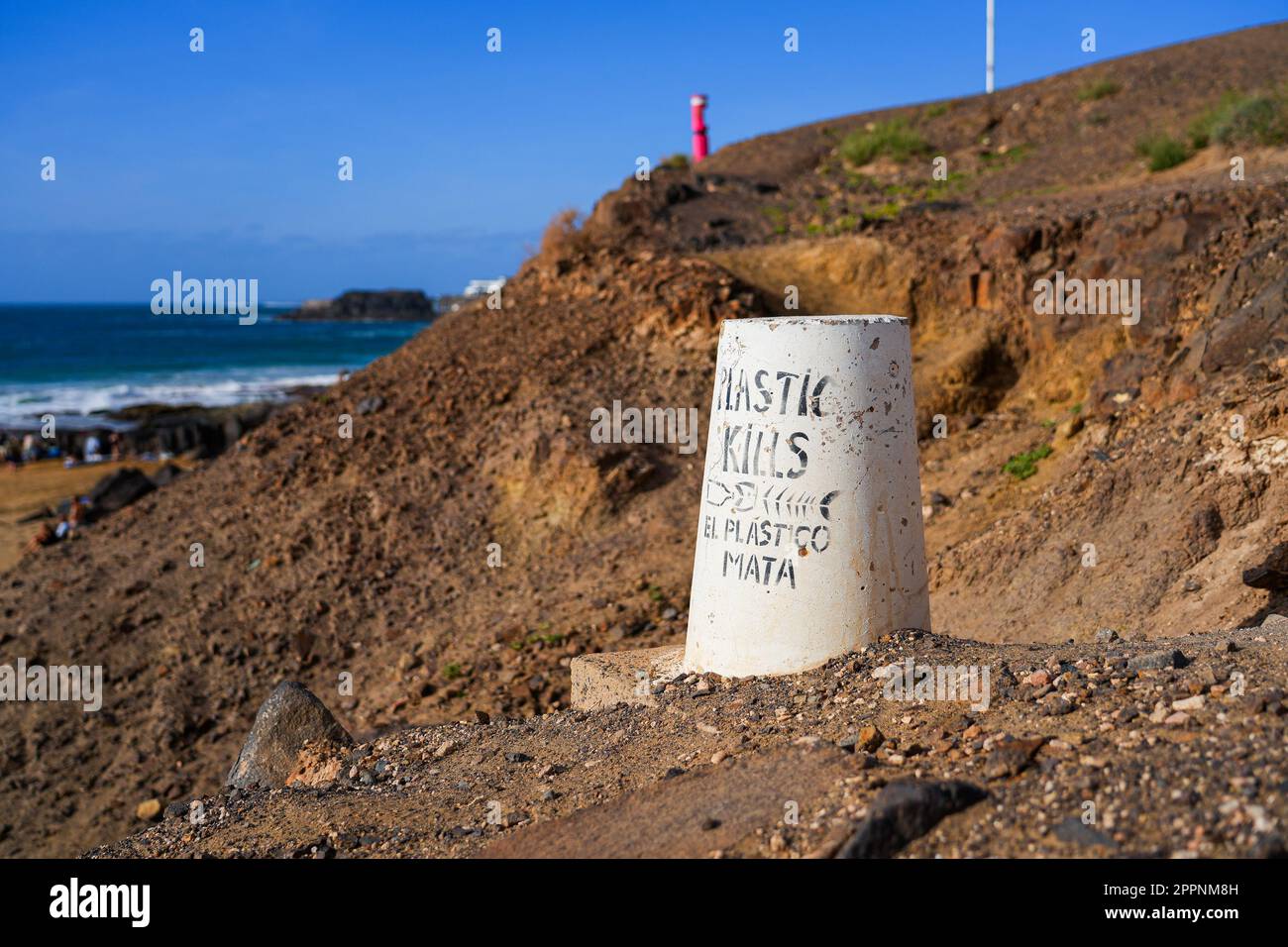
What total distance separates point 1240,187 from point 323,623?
1116 cm

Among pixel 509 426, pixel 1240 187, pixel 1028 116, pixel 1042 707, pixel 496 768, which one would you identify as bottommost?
pixel 496 768

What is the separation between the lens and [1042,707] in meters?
4.69

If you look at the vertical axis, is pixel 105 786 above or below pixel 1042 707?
below

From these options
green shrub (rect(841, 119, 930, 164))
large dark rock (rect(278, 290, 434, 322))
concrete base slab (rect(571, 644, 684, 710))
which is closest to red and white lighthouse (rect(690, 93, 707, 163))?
green shrub (rect(841, 119, 930, 164))

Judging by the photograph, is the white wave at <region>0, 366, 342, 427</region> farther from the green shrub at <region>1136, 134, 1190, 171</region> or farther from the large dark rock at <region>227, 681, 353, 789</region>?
the large dark rock at <region>227, 681, 353, 789</region>

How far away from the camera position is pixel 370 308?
110m

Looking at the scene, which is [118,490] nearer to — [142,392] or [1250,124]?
[1250,124]

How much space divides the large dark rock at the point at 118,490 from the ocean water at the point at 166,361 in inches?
741

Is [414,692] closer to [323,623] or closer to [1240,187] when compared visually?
[323,623]

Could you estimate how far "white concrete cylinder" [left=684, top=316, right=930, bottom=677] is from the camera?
5.43m

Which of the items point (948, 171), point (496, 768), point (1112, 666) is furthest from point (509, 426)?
point (948, 171)

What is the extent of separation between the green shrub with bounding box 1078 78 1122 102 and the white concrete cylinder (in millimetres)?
20775
